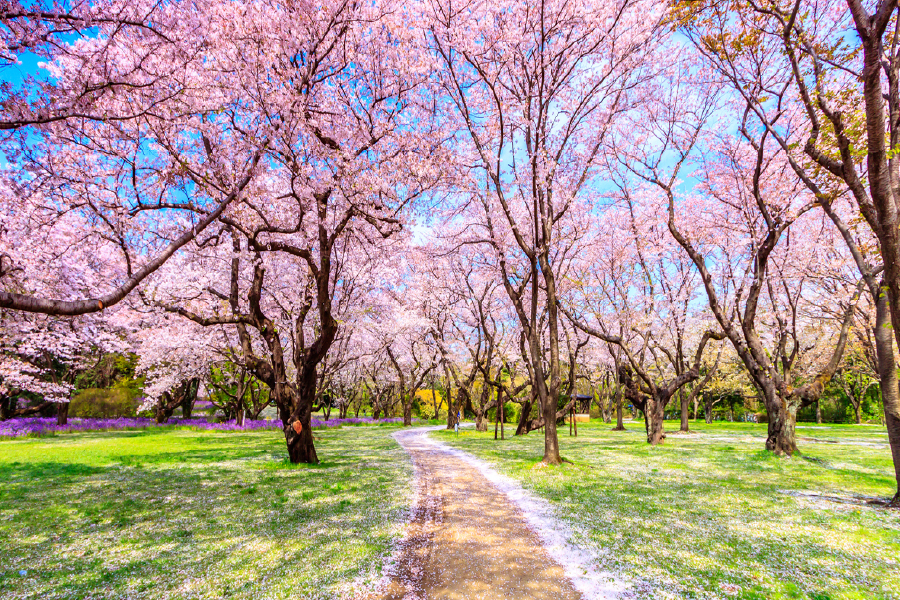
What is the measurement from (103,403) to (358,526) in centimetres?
3607

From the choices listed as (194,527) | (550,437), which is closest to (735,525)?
(550,437)

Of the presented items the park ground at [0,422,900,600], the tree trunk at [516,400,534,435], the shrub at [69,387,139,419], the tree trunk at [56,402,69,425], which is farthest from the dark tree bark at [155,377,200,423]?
the tree trunk at [516,400,534,435]

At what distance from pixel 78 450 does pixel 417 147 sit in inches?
706

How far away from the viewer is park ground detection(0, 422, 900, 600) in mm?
4668

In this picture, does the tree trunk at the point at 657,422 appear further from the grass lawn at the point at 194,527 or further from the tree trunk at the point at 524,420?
the grass lawn at the point at 194,527

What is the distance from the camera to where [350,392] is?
51.2 metres

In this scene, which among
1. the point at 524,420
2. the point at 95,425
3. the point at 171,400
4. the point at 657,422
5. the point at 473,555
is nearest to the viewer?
the point at 473,555

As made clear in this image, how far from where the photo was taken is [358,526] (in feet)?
21.8

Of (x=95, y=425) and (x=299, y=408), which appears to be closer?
(x=299, y=408)

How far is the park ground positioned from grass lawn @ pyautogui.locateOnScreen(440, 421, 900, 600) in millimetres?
32

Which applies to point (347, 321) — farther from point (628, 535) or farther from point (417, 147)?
point (628, 535)

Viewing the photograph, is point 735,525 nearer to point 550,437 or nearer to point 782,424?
point 550,437

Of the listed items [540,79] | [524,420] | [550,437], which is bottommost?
[524,420]

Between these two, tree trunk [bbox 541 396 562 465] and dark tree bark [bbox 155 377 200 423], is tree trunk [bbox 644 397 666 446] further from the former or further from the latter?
dark tree bark [bbox 155 377 200 423]
